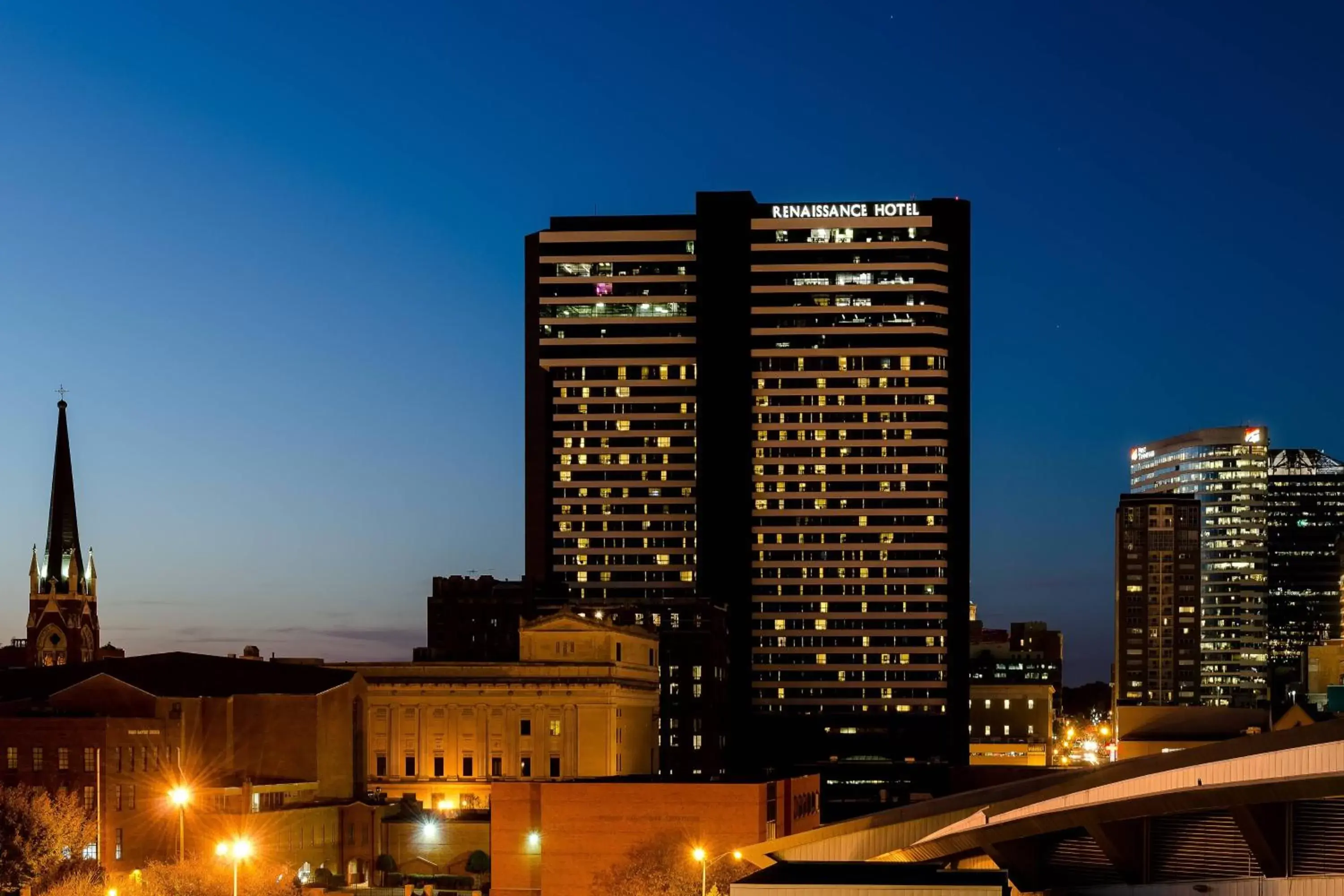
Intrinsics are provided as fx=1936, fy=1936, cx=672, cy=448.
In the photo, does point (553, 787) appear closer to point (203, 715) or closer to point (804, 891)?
point (203, 715)

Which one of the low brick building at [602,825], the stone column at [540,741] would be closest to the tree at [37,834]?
the low brick building at [602,825]

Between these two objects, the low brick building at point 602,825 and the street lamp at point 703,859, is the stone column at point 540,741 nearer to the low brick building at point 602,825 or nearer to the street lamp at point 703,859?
the low brick building at point 602,825

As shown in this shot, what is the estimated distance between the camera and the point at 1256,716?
16988 cm

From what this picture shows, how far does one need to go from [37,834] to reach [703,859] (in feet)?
147

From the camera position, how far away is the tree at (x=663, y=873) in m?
107

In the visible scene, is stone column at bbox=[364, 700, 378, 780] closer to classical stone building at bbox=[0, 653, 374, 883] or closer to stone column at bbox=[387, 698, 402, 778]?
stone column at bbox=[387, 698, 402, 778]

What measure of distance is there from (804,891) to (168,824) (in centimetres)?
8747

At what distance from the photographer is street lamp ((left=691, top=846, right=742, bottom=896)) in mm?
98375

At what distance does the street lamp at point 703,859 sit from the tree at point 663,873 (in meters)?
0.22

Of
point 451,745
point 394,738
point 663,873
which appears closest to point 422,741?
point 394,738

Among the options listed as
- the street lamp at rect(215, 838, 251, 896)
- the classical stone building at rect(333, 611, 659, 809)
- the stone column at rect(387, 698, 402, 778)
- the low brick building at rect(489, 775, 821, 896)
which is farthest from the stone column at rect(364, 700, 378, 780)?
the low brick building at rect(489, 775, 821, 896)

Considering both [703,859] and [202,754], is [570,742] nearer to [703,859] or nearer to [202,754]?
[202,754]

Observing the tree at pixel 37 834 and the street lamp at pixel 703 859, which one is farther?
the tree at pixel 37 834

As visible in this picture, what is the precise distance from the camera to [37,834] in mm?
120250
